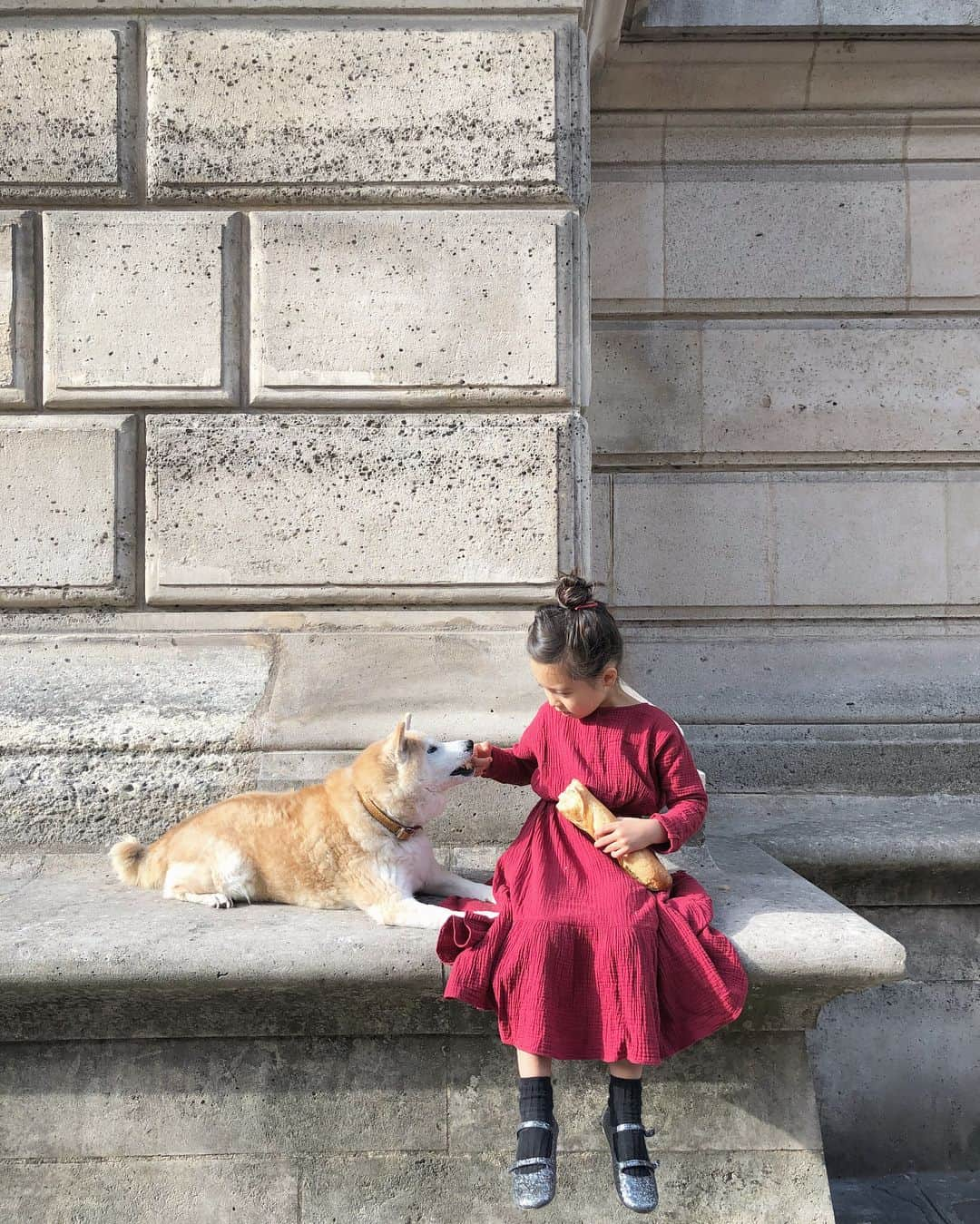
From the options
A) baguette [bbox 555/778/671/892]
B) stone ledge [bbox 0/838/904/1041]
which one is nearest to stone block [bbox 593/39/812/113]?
baguette [bbox 555/778/671/892]

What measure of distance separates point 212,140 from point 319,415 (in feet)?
3.91

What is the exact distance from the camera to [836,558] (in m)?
5.41

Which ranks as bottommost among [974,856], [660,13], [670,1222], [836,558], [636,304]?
[670,1222]

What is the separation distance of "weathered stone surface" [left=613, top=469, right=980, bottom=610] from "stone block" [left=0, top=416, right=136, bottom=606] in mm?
2511

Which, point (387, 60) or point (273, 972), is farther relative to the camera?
point (387, 60)

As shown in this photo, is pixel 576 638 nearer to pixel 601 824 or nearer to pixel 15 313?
pixel 601 824

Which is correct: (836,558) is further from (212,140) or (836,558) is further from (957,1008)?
(212,140)

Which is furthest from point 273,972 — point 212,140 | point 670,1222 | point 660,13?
point 660,13

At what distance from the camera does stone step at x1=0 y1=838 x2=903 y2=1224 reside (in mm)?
2834

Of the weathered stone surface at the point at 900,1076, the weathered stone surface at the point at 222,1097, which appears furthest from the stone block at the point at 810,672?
the weathered stone surface at the point at 222,1097

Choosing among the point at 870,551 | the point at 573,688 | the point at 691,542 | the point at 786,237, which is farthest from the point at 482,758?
the point at 786,237

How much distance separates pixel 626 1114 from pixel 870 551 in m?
3.64

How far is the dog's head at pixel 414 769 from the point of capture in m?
3.07

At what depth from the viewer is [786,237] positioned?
18.0 ft
